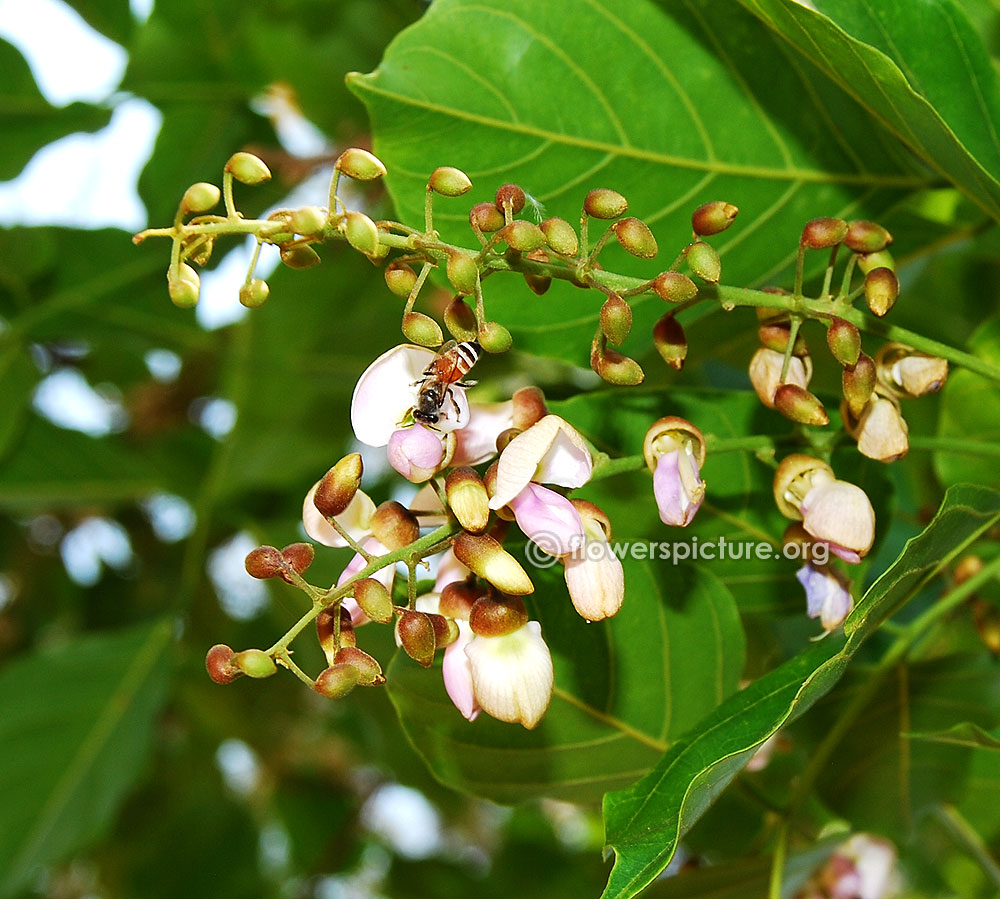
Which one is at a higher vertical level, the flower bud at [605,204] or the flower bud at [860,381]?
the flower bud at [605,204]

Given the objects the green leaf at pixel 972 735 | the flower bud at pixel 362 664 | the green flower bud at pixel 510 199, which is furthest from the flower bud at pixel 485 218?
the green leaf at pixel 972 735

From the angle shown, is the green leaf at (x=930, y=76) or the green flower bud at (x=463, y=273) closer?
the green flower bud at (x=463, y=273)

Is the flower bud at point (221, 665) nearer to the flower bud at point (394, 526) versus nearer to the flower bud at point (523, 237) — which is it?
the flower bud at point (394, 526)

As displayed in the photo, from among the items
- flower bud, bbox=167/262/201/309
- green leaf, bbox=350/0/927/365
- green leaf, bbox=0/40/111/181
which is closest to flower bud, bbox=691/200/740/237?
green leaf, bbox=350/0/927/365

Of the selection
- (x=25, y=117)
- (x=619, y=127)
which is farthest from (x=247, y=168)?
(x=25, y=117)

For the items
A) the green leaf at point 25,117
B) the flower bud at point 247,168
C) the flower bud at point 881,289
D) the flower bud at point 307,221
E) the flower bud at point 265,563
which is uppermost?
the flower bud at point 881,289

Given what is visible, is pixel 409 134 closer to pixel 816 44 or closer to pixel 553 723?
pixel 816 44
